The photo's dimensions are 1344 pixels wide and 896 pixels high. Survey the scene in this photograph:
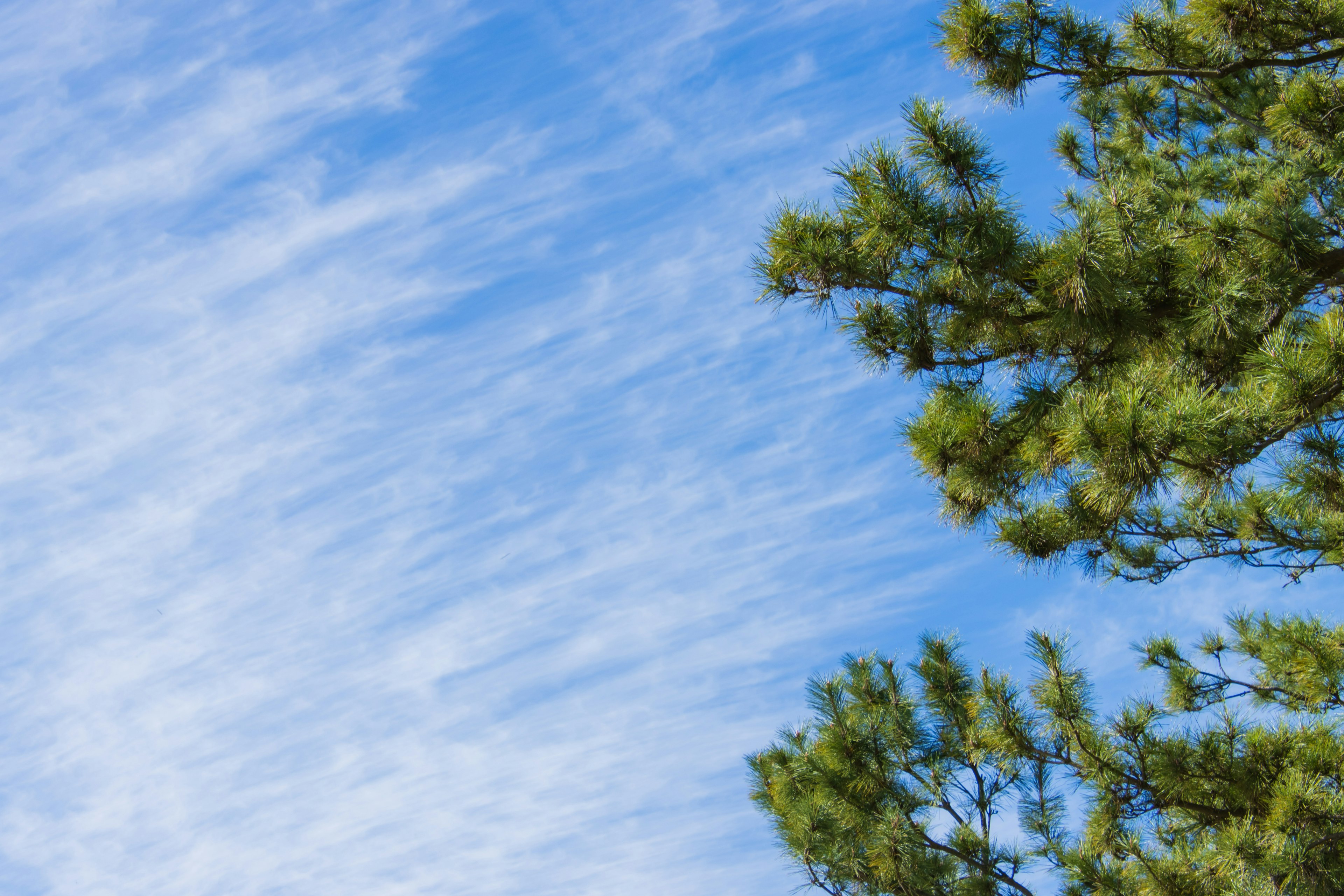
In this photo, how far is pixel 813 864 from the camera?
5938 millimetres

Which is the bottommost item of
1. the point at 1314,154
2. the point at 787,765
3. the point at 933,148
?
the point at 787,765

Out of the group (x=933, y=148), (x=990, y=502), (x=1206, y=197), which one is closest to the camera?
(x=933, y=148)

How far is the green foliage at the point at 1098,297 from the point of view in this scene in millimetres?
3799

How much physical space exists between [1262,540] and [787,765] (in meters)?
3.24

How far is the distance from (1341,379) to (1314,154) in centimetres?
285

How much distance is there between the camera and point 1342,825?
16.0 feet

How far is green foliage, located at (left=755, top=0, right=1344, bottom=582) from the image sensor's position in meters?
3.80

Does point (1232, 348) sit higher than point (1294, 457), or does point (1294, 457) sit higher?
point (1232, 348)

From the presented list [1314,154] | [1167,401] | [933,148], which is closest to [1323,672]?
[1314,154]

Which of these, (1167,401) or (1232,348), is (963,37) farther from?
(1167,401)

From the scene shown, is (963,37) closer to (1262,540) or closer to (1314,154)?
(1314,154)

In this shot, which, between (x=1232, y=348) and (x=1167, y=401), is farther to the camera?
(x=1232, y=348)

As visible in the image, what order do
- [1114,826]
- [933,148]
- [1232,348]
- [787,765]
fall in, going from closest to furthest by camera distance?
[933,148] < [1232,348] < [1114,826] < [787,765]

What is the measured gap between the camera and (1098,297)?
4.29 meters
